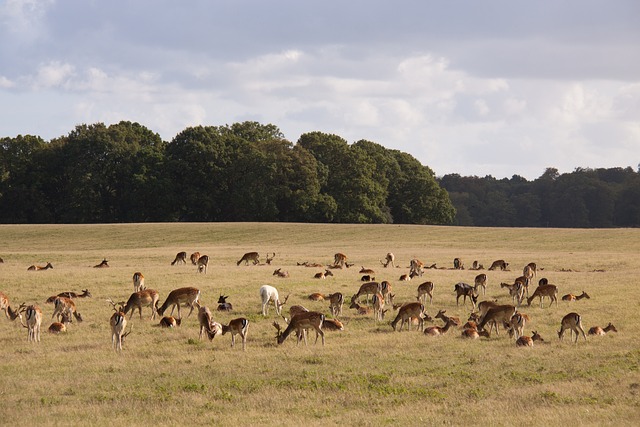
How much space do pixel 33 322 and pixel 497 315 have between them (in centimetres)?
1113

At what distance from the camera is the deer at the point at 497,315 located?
67.0ft

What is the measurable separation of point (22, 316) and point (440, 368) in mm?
12170

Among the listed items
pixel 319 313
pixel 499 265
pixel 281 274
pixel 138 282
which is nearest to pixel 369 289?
pixel 319 313

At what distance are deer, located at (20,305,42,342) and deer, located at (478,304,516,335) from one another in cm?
1071

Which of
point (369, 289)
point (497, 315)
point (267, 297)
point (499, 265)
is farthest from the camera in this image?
point (499, 265)

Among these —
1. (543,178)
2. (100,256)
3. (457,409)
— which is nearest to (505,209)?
(543,178)

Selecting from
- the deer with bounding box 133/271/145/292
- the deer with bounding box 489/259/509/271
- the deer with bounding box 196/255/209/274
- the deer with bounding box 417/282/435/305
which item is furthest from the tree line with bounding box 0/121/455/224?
the deer with bounding box 417/282/435/305

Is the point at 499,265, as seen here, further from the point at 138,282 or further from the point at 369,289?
the point at 138,282

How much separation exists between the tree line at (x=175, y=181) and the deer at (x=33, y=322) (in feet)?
192

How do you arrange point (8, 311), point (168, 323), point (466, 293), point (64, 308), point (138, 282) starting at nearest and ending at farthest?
point (168, 323)
point (64, 308)
point (8, 311)
point (466, 293)
point (138, 282)

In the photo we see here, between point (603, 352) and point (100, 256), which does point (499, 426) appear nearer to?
point (603, 352)

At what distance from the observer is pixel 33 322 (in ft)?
62.9

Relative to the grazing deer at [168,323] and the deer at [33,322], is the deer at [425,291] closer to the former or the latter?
the grazing deer at [168,323]

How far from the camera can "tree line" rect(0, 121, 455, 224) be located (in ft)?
260
